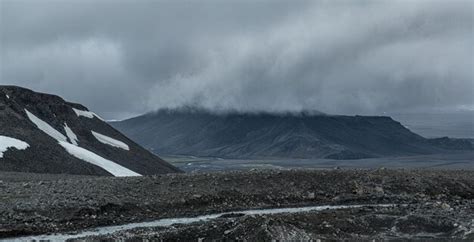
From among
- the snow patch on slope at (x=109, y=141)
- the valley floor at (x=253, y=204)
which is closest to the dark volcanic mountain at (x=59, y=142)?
the snow patch on slope at (x=109, y=141)

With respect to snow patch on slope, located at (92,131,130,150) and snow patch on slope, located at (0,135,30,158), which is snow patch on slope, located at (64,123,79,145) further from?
A: snow patch on slope, located at (0,135,30,158)

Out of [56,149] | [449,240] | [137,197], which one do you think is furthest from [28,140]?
[449,240]

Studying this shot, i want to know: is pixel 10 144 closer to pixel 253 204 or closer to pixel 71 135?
pixel 71 135

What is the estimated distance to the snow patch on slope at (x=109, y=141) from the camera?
5017 inches

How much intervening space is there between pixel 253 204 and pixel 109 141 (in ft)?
277

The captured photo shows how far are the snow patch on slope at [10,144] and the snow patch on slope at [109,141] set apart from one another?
39650 mm

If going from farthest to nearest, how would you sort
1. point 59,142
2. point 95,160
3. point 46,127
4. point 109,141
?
1. point 109,141
2. point 46,127
3. point 59,142
4. point 95,160

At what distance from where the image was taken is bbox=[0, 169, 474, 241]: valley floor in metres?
37.6

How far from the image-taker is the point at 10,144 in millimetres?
83812

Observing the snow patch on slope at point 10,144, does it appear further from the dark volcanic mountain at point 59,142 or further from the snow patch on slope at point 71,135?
the snow patch on slope at point 71,135

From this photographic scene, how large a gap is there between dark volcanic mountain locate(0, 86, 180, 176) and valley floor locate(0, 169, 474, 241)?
18.2 metres

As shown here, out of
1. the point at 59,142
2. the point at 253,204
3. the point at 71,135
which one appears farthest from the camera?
the point at 71,135

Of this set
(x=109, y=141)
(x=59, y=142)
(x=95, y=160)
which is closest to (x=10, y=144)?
(x=59, y=142)

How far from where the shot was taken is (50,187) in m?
51.2
